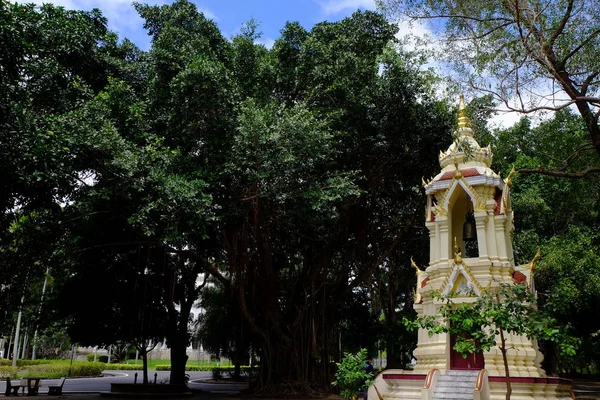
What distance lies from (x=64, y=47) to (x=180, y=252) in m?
5.83

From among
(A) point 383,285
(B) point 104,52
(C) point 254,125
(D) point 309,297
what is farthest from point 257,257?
(A) point 383,285

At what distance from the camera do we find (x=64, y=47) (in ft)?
42.0

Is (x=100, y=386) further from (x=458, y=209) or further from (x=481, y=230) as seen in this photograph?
(x=481, y=230)

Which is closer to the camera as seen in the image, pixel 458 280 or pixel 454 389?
pixel 454 389

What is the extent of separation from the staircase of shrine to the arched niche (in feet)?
10.2

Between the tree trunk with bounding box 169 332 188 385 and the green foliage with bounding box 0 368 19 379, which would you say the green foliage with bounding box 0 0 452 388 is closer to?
the tree trunk with bounding box 169 332 188 385

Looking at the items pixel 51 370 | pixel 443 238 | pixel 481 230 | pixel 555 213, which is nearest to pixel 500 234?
pixel 481 230

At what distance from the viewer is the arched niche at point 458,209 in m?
13.8

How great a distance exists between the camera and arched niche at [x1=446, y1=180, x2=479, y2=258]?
45.3ft

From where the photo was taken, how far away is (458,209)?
15.1 metres

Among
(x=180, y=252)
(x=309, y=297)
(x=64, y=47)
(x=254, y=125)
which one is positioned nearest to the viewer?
(x=254, y=125)

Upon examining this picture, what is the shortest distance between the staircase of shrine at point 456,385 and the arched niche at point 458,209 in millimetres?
3095

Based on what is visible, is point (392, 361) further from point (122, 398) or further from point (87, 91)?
point (87, 91)

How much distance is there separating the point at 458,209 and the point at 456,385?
5384mm
